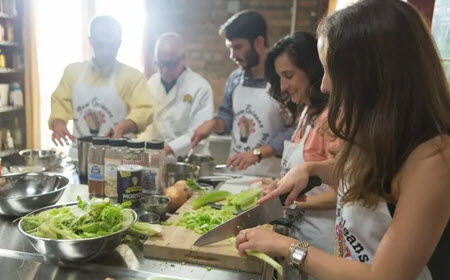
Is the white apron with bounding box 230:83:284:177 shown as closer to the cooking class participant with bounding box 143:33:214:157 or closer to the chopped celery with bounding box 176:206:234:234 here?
the cooking class participant with bounding box 143:33:214:157

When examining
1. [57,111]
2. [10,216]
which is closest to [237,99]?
[57,111]

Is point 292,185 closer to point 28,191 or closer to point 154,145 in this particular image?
point 154,145

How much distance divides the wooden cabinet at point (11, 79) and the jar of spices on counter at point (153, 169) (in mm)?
2754

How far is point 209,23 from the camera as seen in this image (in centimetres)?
466

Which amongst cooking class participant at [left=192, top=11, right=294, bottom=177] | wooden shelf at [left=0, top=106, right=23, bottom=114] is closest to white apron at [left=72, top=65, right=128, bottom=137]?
cooking class participant at [left=192, top=11, right=294, bottom=177]

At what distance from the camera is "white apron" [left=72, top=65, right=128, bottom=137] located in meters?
2.72

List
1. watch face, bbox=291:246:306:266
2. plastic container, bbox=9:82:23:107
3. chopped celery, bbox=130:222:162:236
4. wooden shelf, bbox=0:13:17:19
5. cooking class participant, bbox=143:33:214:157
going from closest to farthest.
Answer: watch face, bbox=291:246:306:266, chopped celery, bbox=130:222:162:236, cooking class participant, bbox=143:33:214:157, wooden shelf, bbox=0:13:17:19, plastic container, bbox=9:82:23:107

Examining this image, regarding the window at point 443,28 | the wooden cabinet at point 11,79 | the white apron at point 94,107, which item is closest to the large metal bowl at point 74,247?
the window at point 443,28

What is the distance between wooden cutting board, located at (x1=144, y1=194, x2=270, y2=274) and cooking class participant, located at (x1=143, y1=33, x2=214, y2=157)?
186cm

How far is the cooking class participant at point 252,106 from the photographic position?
2516mm

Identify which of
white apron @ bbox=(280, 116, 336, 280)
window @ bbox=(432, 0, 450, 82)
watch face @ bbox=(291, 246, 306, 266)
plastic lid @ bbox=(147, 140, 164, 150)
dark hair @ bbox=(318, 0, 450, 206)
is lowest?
white apron @ bbox=(280, 116, 336, 280)

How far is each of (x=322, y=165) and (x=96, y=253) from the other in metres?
0.87

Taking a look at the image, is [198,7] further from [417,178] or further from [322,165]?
[417,178]

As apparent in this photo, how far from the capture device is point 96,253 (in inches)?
41.6
